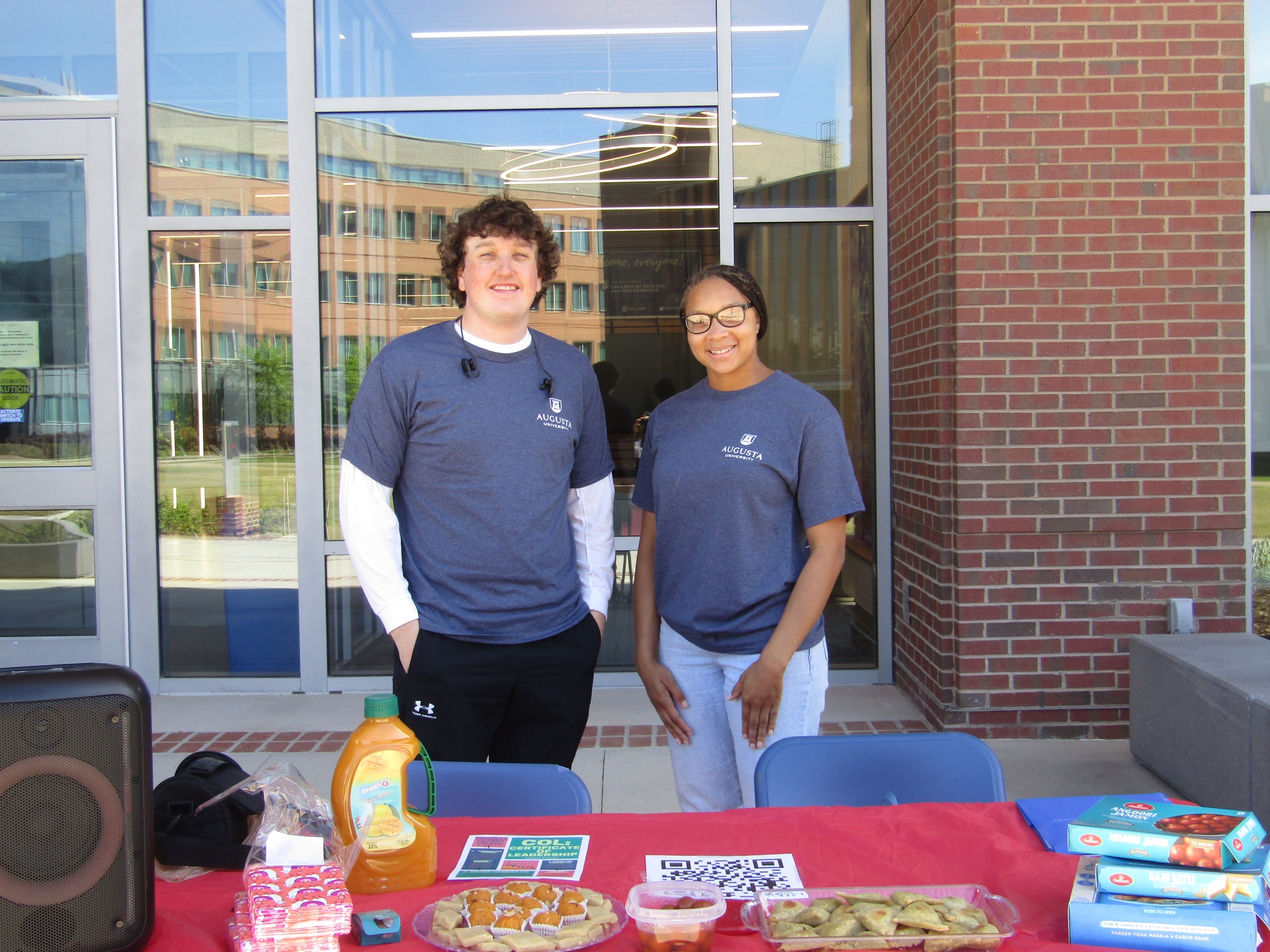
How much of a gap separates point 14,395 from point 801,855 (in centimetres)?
497

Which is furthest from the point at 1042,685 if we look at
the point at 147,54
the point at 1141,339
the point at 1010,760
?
the point at 147,54

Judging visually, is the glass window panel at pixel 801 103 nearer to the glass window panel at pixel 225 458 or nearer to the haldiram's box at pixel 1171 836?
the glass window panel at pixel 225 458

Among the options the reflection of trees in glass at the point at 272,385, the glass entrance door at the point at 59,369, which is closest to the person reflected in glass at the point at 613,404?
the reflection of trees in glass at the point at 272,385

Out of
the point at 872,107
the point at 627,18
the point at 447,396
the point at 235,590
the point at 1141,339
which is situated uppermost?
the point at 627,18

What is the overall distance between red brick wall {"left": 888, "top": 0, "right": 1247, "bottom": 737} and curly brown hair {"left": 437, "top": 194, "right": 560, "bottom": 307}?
7.47 ft

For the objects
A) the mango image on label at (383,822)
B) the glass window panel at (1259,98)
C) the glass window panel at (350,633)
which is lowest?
the glass window panel at (350,633)

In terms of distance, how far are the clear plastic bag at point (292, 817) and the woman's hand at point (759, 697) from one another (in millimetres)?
1087

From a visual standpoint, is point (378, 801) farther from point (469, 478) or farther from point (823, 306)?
point (823, 306)

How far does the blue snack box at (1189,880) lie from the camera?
1.30 meters

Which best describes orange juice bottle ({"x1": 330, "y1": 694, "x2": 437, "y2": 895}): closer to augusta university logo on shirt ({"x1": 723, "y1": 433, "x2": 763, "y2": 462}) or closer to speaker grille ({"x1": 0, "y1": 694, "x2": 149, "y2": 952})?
speaker grille ({"x1": 0, "y1": 694, "x2": 149, "y2": 952})

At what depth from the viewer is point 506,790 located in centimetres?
210

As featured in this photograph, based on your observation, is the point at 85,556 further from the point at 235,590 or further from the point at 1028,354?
the point at 1028,354

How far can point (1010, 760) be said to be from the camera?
164 inches

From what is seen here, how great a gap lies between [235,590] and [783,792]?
3973 millimetres
